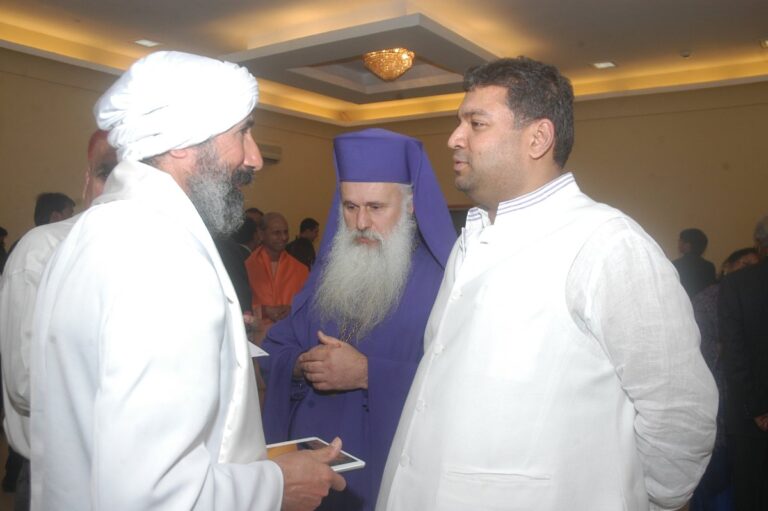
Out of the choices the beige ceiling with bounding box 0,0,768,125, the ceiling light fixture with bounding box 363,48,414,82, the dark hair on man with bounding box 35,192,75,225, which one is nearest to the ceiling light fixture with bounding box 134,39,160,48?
the beige ceiling with bounding box 0,0,768,125

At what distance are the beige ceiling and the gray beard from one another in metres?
4.95

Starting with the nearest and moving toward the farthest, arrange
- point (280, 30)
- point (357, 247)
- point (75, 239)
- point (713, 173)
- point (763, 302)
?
point (75, 239) → point (357, 247) → point (763, 302) → point (280, 30) → point (713, 173)

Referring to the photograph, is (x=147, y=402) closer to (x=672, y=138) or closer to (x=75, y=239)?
(x=75, y=239)

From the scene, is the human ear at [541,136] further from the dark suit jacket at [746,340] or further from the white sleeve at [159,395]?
the dark suit jacket at [746,340]

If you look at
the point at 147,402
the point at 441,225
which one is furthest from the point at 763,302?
the point at 147,402

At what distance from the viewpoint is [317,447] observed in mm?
1615

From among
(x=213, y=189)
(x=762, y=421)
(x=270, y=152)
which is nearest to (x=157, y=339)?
(x=213, y=189)

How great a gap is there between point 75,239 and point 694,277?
6.26 m

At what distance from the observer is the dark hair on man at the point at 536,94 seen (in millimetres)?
1756

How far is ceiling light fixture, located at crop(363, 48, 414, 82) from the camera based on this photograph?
7.00 meters

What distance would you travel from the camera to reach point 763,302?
3178 mm

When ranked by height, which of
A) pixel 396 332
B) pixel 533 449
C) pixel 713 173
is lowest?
pixel 533 449

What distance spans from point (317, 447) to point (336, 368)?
0.57 meters

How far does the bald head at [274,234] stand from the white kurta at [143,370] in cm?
430
